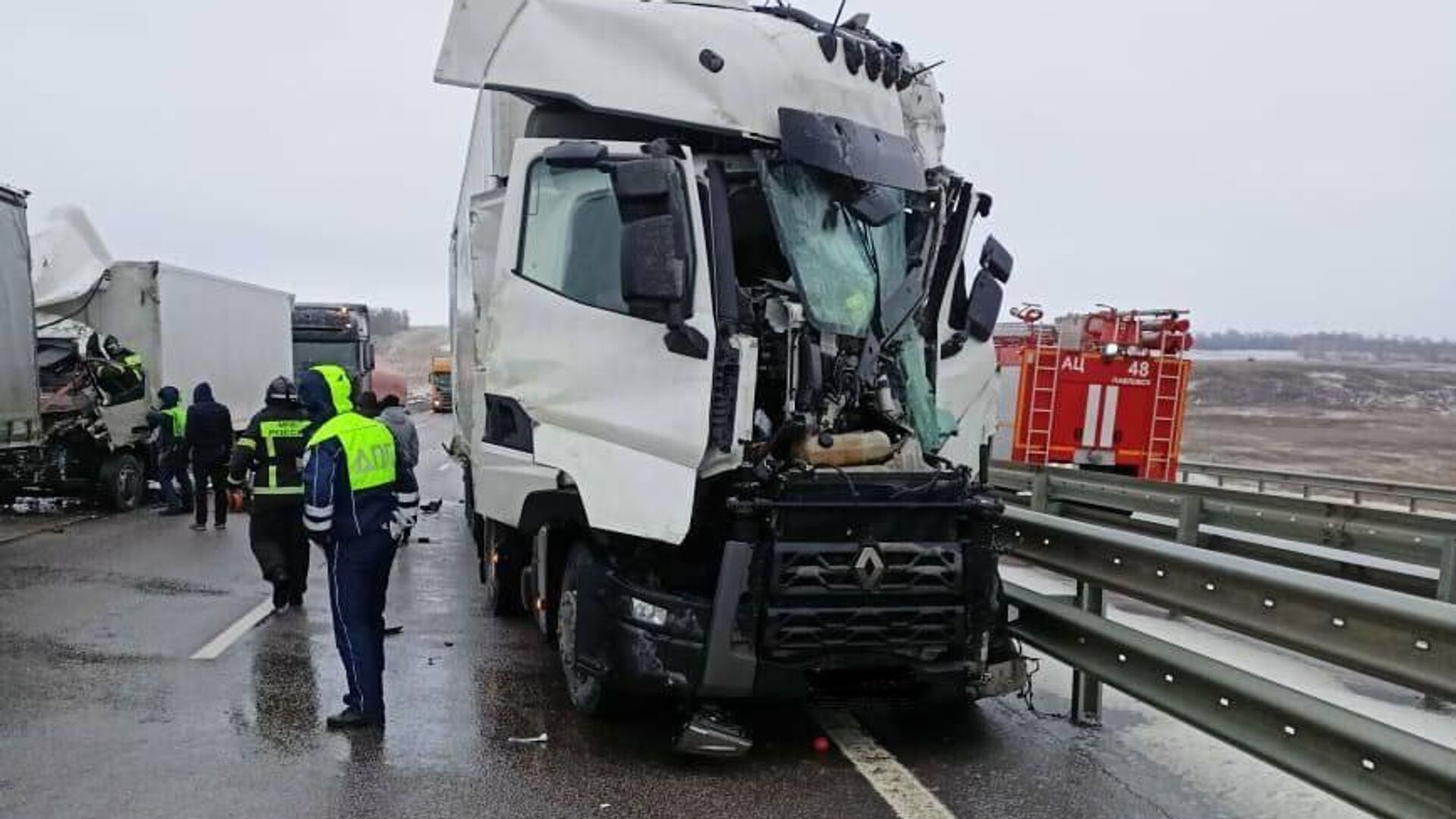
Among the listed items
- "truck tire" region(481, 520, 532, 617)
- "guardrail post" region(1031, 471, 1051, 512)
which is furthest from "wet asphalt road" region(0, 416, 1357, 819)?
"guardrail post" region(1031, 471, 1051, 512)

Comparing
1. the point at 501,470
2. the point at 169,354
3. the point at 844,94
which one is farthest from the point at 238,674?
the point at 169,354

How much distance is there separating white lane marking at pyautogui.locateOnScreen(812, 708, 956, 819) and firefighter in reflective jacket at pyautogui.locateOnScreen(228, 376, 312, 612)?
175 inches

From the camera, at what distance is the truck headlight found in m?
4.59

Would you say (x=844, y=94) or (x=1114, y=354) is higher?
(x=844, y=94)

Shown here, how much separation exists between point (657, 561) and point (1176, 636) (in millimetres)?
4229

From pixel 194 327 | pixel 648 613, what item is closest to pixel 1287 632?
pixel 648 613

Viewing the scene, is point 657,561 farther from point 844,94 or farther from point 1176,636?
point 1176,636

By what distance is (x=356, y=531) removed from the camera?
212 inches

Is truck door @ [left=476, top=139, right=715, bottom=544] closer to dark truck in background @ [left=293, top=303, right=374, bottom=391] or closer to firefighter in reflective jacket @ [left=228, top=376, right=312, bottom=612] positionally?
firefighter in reflective jacket @ [left=228, top=376, right=312, bottom=612]

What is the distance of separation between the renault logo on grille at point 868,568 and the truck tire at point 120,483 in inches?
490

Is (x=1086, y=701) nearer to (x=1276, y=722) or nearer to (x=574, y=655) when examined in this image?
(x=1276, y=722)

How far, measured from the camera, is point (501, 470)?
227 inches

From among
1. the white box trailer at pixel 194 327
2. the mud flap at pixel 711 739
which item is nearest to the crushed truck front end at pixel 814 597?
the mud flap at pixel 711 739

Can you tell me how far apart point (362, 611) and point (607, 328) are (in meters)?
1.93
